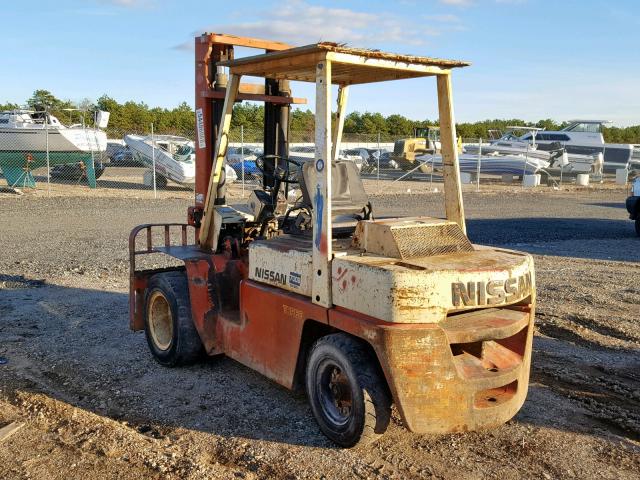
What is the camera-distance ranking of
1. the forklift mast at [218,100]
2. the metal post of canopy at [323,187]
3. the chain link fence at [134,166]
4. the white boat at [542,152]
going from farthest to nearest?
the white boat at [542,152] → the chain link fence at [134,166] → the forklift mast at [218,100] → the metal post of canopy at [323,187]

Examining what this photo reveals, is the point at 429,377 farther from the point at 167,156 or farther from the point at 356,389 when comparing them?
the point at 167,156

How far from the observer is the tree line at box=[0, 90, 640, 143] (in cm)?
3524

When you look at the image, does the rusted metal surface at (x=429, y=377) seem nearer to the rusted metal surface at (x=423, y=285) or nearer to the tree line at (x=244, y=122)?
the rusted metal surface at (x=423, y=285)

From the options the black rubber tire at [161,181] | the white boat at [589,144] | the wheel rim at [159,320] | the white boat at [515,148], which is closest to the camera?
the wheel rim at [159,320]

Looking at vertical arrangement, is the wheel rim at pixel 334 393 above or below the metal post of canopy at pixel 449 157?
below

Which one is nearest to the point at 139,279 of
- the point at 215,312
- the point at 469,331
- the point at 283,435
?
the point at 215,312

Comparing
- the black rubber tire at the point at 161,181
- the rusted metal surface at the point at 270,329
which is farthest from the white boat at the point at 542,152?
the rusted metal surface at the point at 270,329

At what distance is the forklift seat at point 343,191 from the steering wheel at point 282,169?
1.48 ft

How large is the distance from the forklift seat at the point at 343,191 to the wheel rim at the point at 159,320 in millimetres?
1989

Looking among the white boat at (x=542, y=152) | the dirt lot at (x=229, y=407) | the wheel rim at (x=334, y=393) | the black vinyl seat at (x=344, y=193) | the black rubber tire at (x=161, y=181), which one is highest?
the white boat at (x=542, y=152)

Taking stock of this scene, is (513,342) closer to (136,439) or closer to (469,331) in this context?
(469,331)

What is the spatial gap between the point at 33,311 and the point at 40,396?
2.78 metres

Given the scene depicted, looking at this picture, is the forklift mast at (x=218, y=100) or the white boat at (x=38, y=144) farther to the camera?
the white boat at (x=38, y=144)

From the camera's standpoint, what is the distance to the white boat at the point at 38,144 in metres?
21.3
